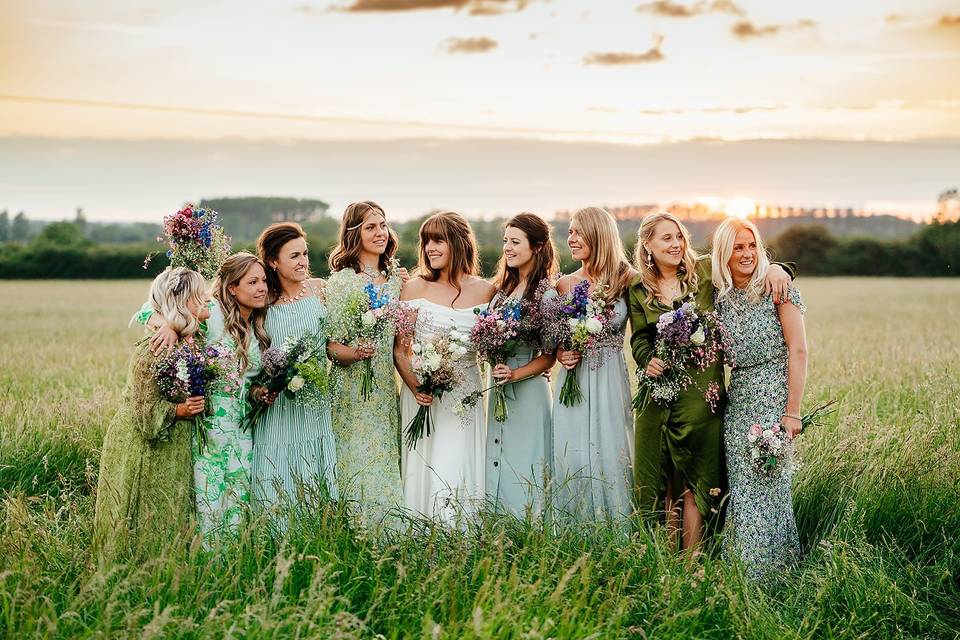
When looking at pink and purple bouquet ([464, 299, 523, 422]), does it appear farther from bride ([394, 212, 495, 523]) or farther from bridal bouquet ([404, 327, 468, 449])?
bride ([394, 212, 495, 523])

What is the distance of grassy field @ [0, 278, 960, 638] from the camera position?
461 cm

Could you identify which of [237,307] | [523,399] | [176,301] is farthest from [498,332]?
[176,301]

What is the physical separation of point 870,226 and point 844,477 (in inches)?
2306

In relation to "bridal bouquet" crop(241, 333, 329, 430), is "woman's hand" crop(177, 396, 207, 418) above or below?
below

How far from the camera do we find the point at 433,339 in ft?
22.3

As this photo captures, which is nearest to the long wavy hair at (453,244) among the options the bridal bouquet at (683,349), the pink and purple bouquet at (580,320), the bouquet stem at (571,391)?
the pink and purple bouquet at (580,320)

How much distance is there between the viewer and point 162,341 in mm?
6176

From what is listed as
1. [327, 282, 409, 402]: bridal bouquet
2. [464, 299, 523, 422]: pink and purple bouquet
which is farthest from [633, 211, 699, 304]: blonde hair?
[327, 282, 409, 402]: bridal bouquet

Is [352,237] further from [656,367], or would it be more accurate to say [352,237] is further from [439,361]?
[656,367]

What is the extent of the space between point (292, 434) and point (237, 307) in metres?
1.04

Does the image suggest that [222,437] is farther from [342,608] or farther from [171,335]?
[342,608]

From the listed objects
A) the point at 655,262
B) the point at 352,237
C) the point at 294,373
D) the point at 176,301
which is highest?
the point at 352,237

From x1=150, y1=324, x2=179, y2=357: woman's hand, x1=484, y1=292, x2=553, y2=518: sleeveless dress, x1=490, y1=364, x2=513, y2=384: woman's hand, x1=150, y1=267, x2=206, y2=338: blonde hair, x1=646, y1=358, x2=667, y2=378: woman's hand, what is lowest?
x1=484, y1=292, x2=553, y2=518: sleeveless dress

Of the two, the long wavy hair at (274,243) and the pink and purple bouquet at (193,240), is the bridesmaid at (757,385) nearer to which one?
the long wavy hair at (274,243)
